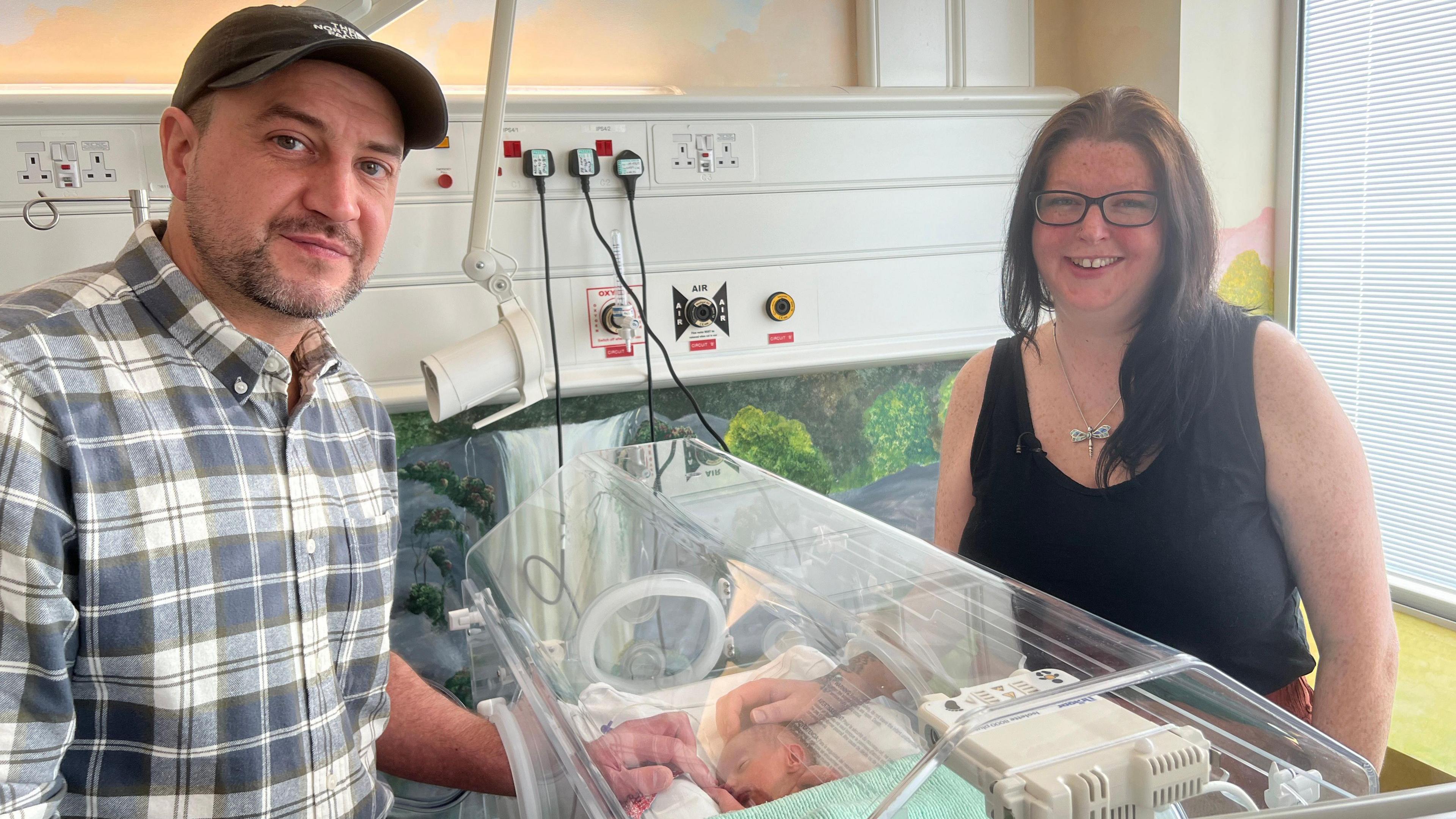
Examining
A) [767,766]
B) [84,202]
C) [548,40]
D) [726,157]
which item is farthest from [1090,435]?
[84,202]

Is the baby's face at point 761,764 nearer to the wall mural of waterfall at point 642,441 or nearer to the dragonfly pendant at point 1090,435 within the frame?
the dragonfly pendant at point 1090,435

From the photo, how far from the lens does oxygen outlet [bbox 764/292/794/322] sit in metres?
2.52

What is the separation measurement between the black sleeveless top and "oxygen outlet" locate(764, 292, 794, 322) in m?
1.18

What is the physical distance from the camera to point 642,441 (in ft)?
8.24

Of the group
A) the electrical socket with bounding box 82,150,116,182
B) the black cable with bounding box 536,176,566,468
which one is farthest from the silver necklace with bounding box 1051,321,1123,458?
the electrical socket with bounding box 82,150,116,182

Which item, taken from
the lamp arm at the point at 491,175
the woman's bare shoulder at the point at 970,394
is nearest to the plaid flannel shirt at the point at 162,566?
the lamp arm at the point at 491,175

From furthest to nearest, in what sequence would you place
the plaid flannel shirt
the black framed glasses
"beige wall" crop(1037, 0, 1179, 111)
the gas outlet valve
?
"beige wall" crop(1037, 0, 1179, 111) → the gas outlet valve → the black framed glasses → the plaid flannel shirt

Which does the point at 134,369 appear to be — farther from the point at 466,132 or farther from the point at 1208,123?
the point at 1208,123

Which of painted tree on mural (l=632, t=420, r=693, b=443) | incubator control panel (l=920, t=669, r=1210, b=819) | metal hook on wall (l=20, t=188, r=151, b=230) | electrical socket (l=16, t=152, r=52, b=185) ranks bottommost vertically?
painted tree on mural (l=632, t=420, r=693, b=443)

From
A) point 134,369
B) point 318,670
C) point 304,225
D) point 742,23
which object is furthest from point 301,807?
point 742,23

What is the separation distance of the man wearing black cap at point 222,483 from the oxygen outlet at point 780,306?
1.32 m

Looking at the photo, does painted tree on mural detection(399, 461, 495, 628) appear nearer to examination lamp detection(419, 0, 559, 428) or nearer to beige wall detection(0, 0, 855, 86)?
examination lamp detection(419, 0, 559, 428)

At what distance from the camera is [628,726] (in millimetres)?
1148

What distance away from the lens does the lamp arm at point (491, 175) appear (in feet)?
5.34
